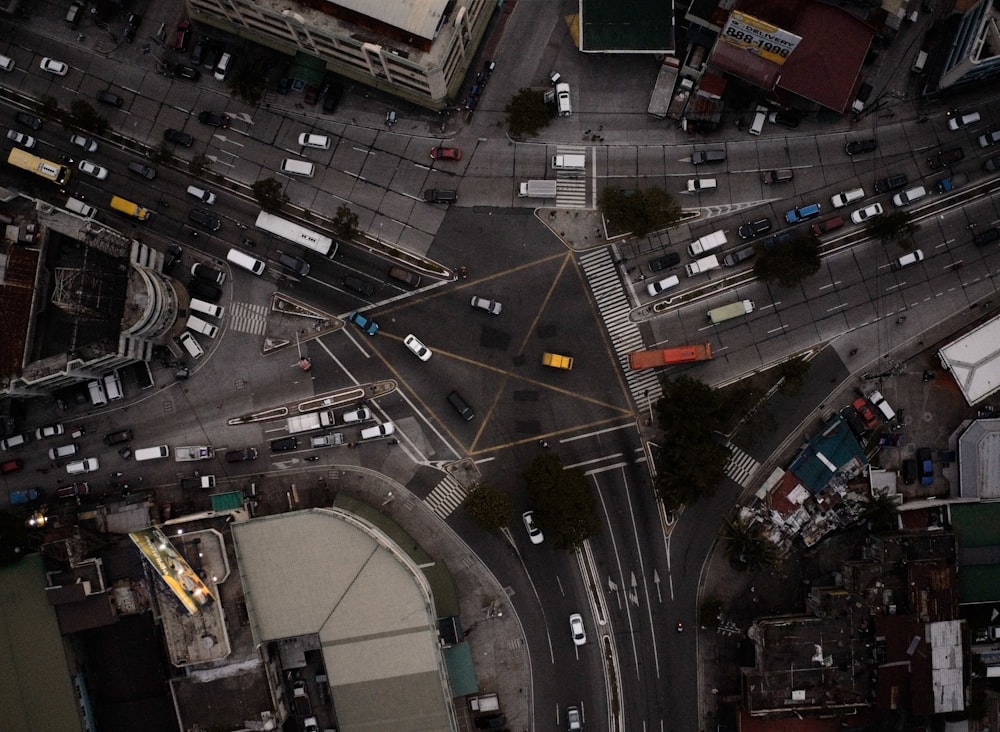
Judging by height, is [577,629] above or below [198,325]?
below

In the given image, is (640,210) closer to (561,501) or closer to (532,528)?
(561,501)

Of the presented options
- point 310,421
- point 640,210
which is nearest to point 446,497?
point 310,421

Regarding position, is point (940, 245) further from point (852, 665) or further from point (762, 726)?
point (762, 726)

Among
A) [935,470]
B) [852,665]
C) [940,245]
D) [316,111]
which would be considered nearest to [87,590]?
[316,111]

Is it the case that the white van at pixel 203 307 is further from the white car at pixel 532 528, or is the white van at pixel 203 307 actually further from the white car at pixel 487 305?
the white car at pixel 532 528

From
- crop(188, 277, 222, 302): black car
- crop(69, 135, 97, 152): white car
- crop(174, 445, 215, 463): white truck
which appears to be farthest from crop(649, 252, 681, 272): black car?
crop(69, 135, 97, 152): white car

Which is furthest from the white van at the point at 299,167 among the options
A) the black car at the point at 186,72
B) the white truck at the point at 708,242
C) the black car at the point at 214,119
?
the white truck at the point at 708,242
